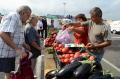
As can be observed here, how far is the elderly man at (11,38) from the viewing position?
7.03 metres

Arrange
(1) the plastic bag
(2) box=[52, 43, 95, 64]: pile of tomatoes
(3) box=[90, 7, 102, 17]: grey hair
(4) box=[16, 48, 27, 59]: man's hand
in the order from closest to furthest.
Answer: (4) box=[16, 48, 27, 59]: man's hand → (3) box=[90, 7, 102, 17]: grey hair → (2) box=[52, 43, 95, 64]: pile of tomatoes → (1) the plastic bag

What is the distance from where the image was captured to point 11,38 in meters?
7.16

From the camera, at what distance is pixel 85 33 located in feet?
31.9

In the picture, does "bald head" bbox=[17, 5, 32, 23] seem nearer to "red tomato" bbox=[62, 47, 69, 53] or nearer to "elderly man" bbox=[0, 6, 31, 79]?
"elderly man" bbox=[0, 6, 31, 79]

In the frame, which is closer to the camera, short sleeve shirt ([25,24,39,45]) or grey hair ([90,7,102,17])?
grey hair ([90,7,102,17])

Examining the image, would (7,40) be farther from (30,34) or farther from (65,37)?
(65,37)

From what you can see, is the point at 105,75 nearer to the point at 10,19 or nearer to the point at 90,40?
the point at 90,40

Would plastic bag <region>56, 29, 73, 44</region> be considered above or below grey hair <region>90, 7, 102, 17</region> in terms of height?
below

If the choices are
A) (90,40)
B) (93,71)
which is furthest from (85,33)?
(93,71)

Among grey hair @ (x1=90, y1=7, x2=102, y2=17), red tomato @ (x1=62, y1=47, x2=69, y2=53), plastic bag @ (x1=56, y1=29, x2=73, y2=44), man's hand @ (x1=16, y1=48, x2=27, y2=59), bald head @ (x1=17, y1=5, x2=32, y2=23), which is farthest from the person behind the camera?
plastic bag @ (x1=56, y1=29, x2=73, y2=44)

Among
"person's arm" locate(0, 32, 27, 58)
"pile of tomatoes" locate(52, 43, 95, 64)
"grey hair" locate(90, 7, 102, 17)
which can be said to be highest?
"grey hair" locate(90, 7, 102, 17)

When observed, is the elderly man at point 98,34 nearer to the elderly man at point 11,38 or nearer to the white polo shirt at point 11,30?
the elderly man at point 11,38

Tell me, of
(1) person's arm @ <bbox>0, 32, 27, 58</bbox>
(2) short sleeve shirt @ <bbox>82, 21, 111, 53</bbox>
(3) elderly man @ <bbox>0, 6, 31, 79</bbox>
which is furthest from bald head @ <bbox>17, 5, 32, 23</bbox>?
(2) short sleeve shirt @ <bbox>82, 21, 111, 53</bbox>

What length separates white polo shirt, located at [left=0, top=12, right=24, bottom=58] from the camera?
279 inches
